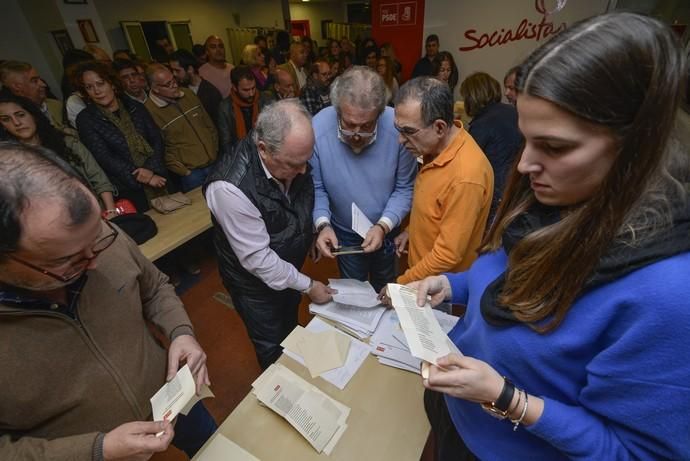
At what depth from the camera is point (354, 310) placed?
1562 millimetres

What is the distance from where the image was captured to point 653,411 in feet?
1.85

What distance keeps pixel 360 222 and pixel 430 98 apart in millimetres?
742

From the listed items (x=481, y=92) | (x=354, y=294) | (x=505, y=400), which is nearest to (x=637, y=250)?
(x=505, y=400)

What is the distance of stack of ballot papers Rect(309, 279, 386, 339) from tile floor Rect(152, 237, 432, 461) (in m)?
1.00

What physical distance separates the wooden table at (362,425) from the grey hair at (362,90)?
4.03 feet

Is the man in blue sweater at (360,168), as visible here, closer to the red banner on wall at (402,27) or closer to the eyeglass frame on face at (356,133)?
the eyeglass frame on face at (356,133)

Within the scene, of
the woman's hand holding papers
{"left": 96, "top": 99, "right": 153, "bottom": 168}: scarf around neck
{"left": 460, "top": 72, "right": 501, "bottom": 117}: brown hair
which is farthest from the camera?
{"left": 460, "top": 72, "right": 501, "bottom": 117}: brown hair

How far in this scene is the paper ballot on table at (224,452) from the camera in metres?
1.04

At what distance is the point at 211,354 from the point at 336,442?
1.76m

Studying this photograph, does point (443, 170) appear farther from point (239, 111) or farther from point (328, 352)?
point (239, 111)

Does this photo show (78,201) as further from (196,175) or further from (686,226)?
(196,175)

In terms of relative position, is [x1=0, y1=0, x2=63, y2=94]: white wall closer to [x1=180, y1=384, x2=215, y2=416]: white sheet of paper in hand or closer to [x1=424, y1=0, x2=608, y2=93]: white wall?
[x1=424, y1=0, x2=608, y2=93]: white wall

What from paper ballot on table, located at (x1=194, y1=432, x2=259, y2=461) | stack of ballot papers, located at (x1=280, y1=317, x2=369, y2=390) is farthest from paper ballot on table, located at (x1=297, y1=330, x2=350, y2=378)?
paper ballot on table, located at (x1=194, y1=432, x2=259, y2=461)

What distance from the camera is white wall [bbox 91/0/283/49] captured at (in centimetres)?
634
